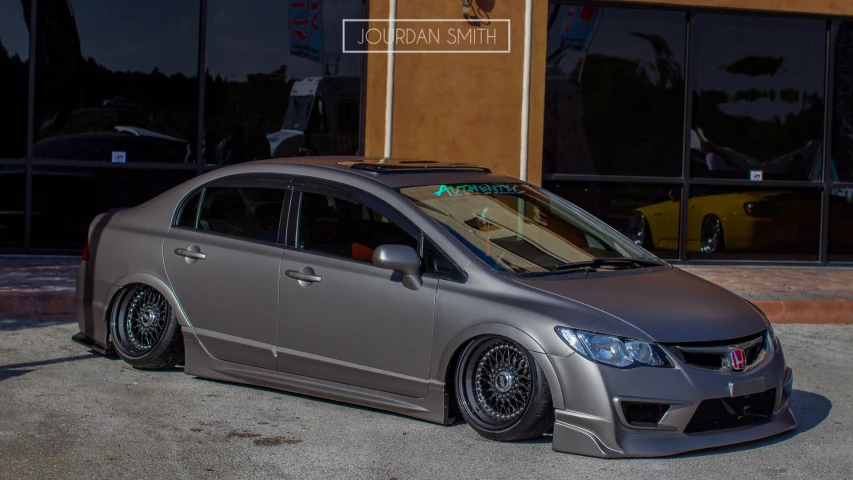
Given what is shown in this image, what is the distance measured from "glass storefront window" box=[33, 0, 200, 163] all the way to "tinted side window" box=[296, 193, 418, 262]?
6.72 metres

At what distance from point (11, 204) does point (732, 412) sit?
952 cm

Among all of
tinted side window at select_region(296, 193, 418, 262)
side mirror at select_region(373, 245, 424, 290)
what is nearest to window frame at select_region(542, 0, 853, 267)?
tinted side window at select_region(296, 193, 418, 262)

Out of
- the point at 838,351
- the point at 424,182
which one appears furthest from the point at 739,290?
the point at 424,182

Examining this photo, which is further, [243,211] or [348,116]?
[348,116]

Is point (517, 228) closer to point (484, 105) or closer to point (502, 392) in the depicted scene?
point (502, 392)

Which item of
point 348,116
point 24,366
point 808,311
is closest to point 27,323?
point 24,366

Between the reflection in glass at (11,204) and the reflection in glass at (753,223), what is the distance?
8093mm

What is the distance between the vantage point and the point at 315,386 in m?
6.38

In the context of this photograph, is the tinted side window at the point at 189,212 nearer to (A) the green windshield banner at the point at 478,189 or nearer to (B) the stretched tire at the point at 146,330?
(B) the stretched tire at the point at 146,330

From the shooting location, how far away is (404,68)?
1323cm

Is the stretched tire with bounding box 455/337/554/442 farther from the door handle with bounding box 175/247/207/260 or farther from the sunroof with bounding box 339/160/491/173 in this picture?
the door handle with bounding box 175/247/207/260

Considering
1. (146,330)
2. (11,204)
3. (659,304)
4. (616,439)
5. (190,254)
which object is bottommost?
(616,439)

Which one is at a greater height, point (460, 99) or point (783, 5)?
point (783, 5)

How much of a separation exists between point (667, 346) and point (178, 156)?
8.73 meters
